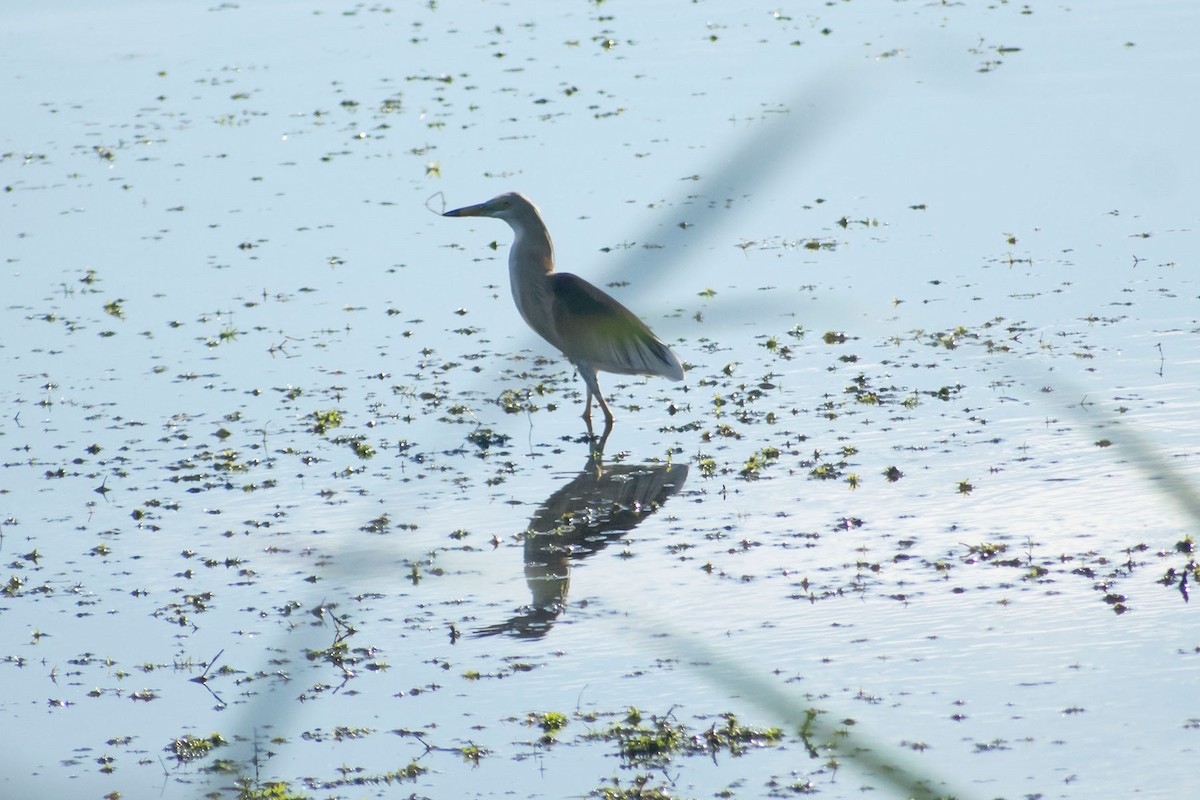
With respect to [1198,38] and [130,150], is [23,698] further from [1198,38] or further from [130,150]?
[1198,38]

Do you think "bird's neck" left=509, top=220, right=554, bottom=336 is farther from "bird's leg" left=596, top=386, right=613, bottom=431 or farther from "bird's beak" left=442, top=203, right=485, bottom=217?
"bird's leg" left=596, top=386, right=613, bottom=431

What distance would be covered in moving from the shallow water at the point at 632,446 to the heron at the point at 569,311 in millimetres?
294

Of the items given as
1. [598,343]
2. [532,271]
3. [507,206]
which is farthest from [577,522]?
[507,206]

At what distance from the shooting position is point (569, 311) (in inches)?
306

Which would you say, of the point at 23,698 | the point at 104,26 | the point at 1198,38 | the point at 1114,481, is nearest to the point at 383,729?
the point at 23,698

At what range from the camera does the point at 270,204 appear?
12633 mm

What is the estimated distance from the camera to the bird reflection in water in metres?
5.50

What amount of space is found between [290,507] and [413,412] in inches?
53.1

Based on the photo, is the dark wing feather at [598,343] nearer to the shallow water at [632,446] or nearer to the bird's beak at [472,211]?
the shallow water at [632,446]

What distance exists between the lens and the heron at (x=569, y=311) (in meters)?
7.48

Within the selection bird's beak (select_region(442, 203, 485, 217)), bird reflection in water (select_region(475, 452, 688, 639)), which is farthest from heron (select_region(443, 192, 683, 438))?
bird reflection in water (select_region(475, 452, 688, 639))

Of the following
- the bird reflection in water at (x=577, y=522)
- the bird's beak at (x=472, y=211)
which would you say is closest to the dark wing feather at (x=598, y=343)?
the bird reflection in water at (x=577, y=522)

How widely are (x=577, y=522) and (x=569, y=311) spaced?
1681 millimetres

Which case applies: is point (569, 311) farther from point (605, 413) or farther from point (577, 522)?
point (577, 522)
